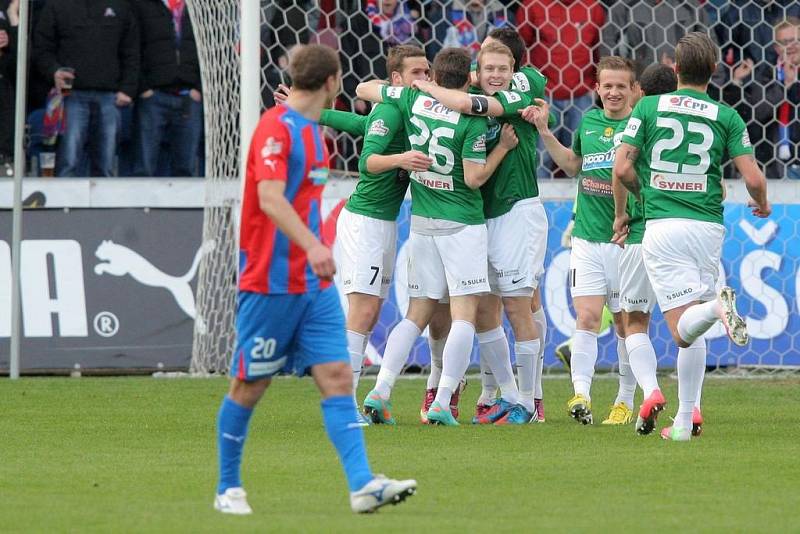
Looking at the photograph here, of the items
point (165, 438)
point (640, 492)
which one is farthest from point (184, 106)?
point (640, 492)

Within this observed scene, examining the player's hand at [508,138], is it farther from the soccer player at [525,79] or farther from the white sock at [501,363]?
the white sock at [501,363]

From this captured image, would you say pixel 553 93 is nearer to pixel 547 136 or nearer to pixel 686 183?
pixel 547 136

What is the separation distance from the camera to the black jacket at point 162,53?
14406 mm

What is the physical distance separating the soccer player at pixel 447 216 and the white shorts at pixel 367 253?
20cm

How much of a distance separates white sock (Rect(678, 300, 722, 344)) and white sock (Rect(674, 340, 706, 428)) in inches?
10.9

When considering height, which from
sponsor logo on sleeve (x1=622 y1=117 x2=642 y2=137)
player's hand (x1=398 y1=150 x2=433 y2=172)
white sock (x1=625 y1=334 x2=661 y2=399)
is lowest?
white sock (x1=625 y1=334 x2=661 y2=399)

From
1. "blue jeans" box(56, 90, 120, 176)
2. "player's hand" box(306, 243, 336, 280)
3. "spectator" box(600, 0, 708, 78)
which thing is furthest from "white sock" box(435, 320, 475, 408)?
"blue jeans" box(56, 90, 120, 176)

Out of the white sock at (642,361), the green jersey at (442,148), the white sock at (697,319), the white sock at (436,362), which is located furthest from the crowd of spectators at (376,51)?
the white sock at (697,319)

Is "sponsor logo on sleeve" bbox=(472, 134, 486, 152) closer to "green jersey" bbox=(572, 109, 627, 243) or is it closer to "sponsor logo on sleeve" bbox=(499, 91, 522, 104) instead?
"sponsor logo on sleeve" bbox=(499, 91, 522, 104)

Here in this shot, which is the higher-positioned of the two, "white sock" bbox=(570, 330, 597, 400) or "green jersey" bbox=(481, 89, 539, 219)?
"green jersey" bbox=(481, 89, 539, 219)

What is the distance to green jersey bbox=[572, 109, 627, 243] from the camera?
916 cm

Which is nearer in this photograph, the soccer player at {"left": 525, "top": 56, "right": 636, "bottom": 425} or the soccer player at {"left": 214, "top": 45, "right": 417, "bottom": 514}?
the soccer player at {"left": 214, "top": 45, "right": 417, "bottom": 514}

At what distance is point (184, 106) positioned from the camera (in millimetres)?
14695

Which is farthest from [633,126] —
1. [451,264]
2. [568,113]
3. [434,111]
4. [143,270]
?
[568,113]
